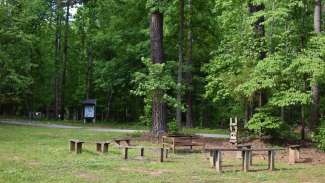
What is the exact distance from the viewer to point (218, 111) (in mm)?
48188

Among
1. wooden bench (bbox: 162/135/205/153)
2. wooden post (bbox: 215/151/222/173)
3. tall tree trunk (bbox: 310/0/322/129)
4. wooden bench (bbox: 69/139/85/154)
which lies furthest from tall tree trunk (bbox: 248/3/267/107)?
wooden post (bbox: 215/151/222/173)

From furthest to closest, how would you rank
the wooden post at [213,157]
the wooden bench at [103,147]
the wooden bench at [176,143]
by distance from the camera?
the wooden bench at [176,143], the wooden bench at [103,147], the wooden post at [213,157]

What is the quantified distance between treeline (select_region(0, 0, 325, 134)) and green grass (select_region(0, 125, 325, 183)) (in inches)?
201

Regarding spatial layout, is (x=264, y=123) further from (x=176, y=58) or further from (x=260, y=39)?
(x=176, y=58)

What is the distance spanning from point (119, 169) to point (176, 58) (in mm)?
28378

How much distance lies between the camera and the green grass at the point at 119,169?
1164 centimetres

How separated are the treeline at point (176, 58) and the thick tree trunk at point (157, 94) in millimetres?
47

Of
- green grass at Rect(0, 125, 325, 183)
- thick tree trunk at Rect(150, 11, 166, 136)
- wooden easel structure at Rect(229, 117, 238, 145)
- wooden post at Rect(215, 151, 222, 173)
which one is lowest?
green grass at Rect(0, 125, 325, 183)

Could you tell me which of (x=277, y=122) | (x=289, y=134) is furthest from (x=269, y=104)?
(x=289, y=134)

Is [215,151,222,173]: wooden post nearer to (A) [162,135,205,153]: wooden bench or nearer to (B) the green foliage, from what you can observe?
(A) [162,135,205,153]: wooden bench

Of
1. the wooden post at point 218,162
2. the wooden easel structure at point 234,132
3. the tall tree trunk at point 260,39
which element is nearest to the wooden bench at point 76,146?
the wooden post at point 218,162

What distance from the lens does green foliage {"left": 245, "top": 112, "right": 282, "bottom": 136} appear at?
66.5 ft

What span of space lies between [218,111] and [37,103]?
22.4m

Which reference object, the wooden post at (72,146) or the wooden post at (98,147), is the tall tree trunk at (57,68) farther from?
the wooden post at (98,147)
